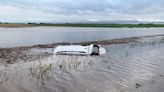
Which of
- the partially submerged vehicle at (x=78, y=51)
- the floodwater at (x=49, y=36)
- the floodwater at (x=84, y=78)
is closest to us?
the floodwater at (x=84, y=78)

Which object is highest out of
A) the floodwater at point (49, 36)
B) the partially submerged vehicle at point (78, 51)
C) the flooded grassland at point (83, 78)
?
the partially submerged vehicle at point (78, 51)

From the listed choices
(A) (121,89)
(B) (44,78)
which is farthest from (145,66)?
(B) (44,78)

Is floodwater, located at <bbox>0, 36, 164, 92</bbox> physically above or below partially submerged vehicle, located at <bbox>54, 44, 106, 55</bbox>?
below

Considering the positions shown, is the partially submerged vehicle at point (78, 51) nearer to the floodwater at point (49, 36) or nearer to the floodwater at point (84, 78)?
the floodwater at point (84, 78)

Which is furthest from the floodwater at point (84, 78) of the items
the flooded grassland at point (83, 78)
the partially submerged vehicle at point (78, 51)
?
the partially submerged vehicle at point (78, 51)

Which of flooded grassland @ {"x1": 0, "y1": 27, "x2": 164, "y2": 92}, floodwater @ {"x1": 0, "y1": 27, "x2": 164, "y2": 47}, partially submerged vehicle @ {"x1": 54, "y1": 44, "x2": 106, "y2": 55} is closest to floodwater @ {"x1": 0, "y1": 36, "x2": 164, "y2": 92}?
flooded grassland @ {"x1": 0, "y1": 27, "x2": 164, "y2": 92}

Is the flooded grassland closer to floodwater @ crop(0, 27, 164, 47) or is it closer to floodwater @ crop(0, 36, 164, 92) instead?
floodwater @ crop(0, 36, 164, 92)

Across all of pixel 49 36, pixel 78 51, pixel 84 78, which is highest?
pixel 78 51

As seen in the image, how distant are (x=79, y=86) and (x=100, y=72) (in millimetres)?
3526

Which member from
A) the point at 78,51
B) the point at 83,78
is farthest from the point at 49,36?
the point at 83,78

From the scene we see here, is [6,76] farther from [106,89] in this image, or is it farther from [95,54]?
[95,54]

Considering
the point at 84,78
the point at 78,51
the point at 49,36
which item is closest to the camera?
the point at 84,78

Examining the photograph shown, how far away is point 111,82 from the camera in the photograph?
12508 millimetres

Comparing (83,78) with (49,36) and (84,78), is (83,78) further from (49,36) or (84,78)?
(49,36)
